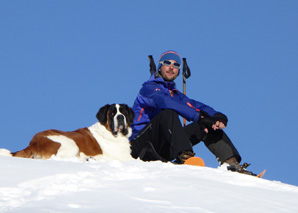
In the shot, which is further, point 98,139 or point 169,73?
point 98,139

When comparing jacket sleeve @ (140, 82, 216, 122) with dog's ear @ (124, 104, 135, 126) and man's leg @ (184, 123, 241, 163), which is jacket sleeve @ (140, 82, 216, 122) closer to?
man's leg @ (184, 123, 241, 163)

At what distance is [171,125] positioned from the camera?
6.21 m

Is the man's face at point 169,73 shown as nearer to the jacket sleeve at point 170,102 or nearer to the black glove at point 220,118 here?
the jacket sleeve at point 170,102

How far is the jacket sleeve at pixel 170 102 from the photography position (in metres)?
6.38

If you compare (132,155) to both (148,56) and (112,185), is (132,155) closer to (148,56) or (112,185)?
(148,56)

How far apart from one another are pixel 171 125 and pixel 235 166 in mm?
1020

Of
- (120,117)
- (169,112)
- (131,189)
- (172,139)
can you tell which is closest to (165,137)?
(172,139)

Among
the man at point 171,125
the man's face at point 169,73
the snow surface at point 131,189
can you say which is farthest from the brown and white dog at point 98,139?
the snow surface at point 131,189

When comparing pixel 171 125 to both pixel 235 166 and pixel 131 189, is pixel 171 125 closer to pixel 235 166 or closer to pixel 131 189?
pixel 235 166

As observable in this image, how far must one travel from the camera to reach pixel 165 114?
632 centimetres

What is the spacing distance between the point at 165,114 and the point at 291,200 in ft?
7.24

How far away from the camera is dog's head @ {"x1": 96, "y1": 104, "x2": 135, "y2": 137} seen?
24.9 feet

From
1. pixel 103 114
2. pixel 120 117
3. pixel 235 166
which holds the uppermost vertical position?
pixel 103 114

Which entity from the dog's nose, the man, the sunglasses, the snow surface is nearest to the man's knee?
the man
